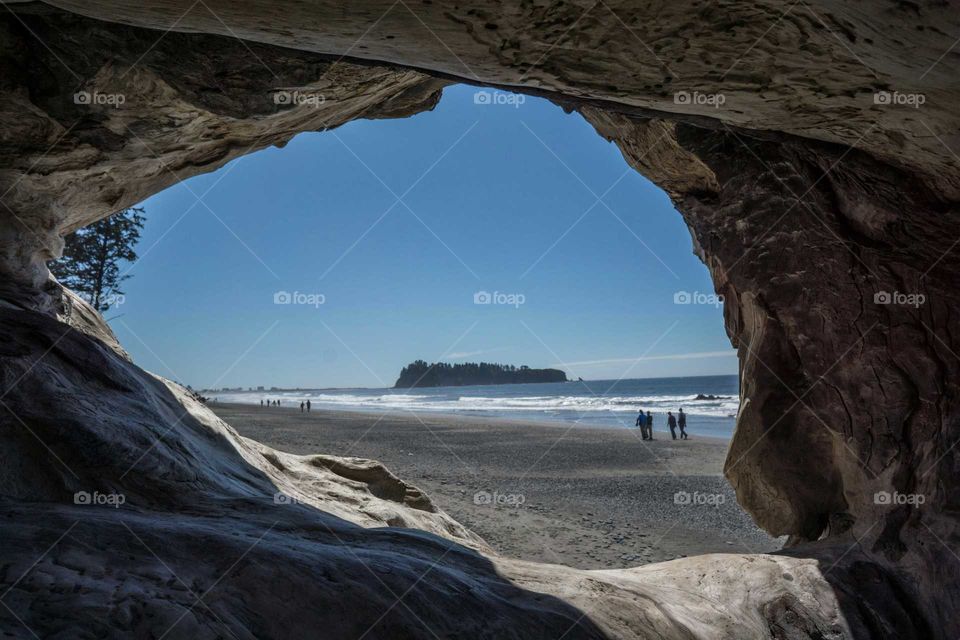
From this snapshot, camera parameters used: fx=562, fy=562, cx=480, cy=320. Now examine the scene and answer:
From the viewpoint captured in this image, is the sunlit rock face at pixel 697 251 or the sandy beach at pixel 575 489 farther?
the sandy beach at pixel 575 489

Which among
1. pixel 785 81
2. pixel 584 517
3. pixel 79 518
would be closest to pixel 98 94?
pixel 79 518

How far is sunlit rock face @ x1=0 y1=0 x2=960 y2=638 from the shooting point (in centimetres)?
270

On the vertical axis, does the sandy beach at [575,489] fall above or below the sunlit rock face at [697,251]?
below

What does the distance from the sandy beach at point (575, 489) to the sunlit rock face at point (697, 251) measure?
3519mm

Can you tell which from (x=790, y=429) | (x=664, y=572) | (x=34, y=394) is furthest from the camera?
(x=790, y=429)

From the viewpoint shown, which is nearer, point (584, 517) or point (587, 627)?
point (587, 627)

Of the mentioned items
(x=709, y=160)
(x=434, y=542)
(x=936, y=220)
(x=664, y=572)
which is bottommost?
(x=664, y=572)

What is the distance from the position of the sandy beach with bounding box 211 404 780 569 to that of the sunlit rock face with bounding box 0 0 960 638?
3519 mm

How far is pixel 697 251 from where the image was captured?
7.11 m

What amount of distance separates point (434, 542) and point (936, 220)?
450 centimetres

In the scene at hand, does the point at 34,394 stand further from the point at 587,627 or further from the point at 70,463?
the point at 587,627

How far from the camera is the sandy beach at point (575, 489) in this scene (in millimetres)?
9680

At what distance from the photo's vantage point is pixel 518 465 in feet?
61.1

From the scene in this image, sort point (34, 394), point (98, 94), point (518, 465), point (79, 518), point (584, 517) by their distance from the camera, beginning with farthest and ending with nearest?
1. point (518, 465)
2. point (584, 517)
3. point (98, 94)
4. point (34, 394)
5. point (79, 518)
